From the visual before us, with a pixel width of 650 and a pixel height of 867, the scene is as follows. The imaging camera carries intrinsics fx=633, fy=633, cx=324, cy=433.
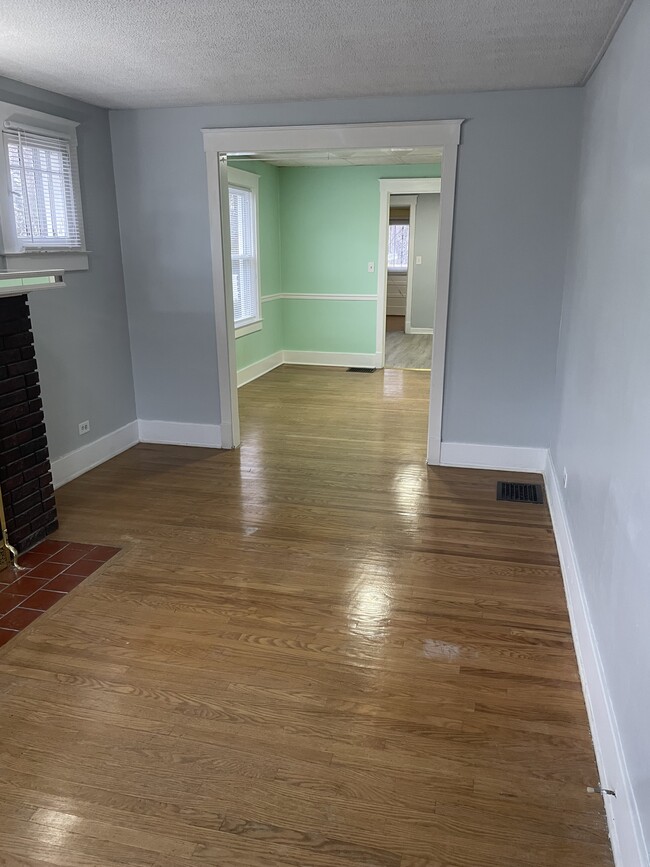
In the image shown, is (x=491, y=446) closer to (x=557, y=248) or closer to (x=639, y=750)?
(x=557, y=248)

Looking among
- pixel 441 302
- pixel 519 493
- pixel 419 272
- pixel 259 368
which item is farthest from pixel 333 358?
pixel 519 493

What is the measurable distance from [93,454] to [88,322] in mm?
912

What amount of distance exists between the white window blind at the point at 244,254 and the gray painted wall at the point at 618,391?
4258 millimetres

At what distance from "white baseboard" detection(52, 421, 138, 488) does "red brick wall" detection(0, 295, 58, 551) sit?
0.77m

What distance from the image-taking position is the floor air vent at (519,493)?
3850 millimetres

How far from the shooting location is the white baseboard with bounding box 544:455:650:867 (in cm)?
149

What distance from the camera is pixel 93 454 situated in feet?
14.6

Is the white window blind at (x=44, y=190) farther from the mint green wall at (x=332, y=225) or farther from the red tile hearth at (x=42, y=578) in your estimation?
the mint green wall at (x=332, y=225)

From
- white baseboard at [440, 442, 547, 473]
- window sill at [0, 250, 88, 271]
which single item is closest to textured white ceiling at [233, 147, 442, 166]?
window sill at [0, 250, 88, 271]

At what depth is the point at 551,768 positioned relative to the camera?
189 centimetres

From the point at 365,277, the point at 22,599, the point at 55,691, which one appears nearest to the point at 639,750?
the point at 55,691

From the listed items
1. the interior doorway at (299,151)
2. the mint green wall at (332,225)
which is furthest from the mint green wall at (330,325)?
the interior doorway at (299,151)

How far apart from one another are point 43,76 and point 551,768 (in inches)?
155

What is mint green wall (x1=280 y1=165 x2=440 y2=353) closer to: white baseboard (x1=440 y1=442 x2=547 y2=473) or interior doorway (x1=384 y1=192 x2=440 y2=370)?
interior doorway (x1=384 y1=192 x2=440 y2=370)
